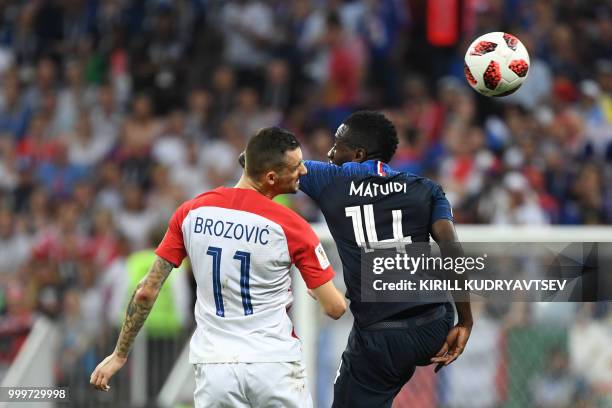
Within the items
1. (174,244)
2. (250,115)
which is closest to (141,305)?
(174,244)

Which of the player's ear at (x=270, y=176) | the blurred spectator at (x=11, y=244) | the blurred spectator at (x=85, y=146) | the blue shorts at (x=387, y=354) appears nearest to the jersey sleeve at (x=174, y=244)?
the player's ear at (x=270, y=176)

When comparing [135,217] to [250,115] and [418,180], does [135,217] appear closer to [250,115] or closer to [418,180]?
[250,115]

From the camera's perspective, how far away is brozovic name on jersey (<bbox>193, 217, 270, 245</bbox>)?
588cm

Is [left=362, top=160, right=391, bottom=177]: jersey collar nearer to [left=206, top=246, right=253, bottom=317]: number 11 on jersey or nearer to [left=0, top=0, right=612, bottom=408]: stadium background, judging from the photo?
[left=206, top=246, right=253, bottom=317]: number 11 on jersey

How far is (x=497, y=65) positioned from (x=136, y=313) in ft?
8.06

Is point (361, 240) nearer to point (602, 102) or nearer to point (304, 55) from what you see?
point (602, 102)

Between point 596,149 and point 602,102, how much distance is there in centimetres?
78

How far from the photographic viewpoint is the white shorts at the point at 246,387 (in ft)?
19.4

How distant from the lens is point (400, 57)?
14.7 meters

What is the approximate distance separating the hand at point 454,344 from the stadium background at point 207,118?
3.33m

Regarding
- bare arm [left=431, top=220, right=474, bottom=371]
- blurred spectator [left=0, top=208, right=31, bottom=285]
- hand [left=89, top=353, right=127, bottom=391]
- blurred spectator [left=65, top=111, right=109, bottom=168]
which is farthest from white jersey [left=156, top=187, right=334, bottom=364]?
blurred spectator [left=65, top=111, right=109, bottom=168]

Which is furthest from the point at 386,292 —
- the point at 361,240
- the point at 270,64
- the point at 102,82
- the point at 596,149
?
the point at 102,82

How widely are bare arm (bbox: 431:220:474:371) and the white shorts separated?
0.85 m

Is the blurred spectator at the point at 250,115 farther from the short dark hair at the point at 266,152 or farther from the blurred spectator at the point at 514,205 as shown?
the short dark hair at the point at 266,152
